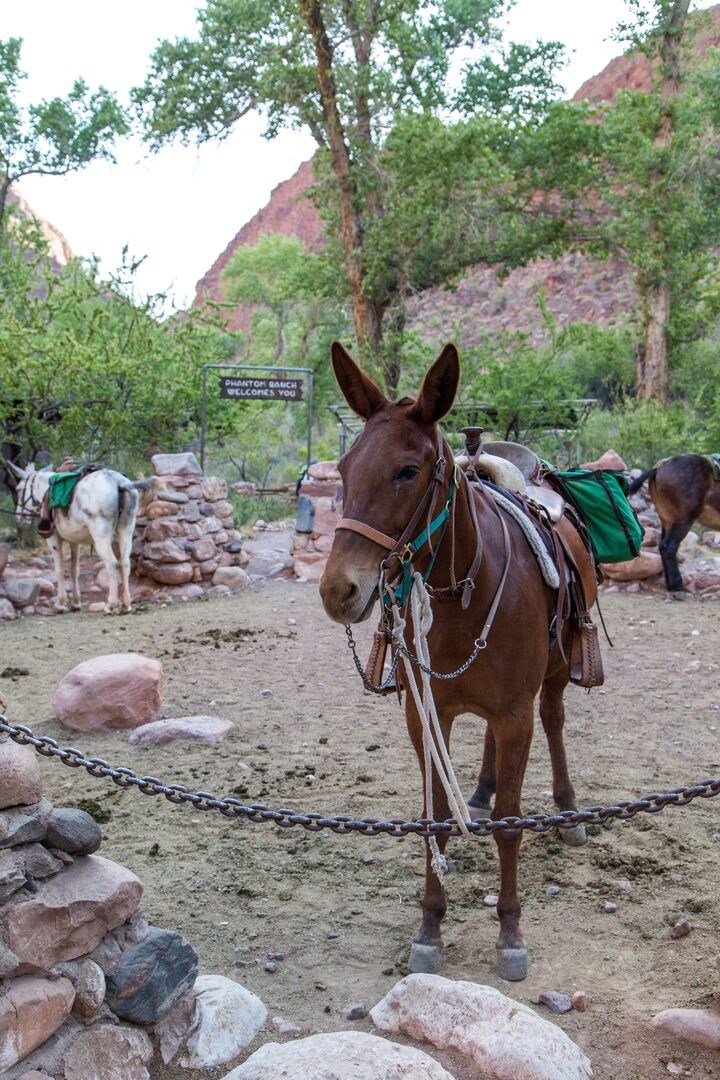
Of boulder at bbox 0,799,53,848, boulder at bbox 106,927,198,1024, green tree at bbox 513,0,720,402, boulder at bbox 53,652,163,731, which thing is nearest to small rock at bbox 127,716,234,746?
boulder at bbox 53,652,163,731

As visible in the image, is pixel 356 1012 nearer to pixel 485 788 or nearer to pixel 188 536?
pixel 485 788

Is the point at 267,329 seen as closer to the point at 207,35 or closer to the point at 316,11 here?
the point at 207,35

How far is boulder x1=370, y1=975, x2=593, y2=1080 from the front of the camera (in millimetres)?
2291

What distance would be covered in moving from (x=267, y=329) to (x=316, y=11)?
33.3 m

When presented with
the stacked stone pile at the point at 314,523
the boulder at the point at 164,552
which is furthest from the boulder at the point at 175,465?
the stacked stone pile at the point at 314,523

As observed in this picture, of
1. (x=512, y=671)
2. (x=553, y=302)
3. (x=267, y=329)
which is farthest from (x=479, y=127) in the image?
(x=553, y=302)

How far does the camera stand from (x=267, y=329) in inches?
1873

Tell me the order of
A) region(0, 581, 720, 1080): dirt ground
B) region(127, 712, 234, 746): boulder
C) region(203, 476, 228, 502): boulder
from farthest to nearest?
1. region(203, 476, 228, 502): boulder
2. region(127, 712, 234, 746): boulder
3. region(0, 581, 720, 1080): dirt ground

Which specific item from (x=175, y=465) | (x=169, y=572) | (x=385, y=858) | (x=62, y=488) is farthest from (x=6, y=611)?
(x=385, y=858)

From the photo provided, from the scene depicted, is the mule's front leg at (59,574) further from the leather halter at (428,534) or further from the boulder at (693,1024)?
the boulder at (693,1024)

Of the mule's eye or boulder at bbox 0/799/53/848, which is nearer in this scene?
boulder at bbox 0/799/53/848

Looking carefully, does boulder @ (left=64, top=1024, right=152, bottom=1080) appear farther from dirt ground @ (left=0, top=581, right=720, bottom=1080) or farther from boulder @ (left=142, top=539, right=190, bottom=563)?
boulder @ (left=142, top=539, right=190, bottom=563)

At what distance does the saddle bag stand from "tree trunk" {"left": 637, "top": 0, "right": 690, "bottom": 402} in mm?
14883

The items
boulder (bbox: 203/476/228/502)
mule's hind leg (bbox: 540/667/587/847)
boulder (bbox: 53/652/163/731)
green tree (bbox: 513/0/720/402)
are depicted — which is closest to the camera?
mule's hind leg (bbox: 540/667/587/847)
